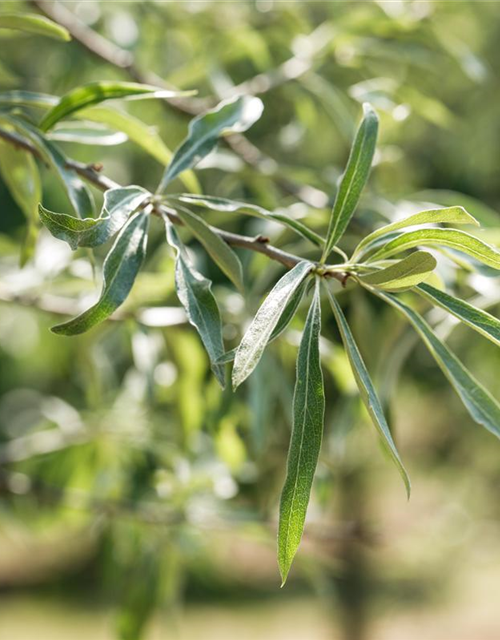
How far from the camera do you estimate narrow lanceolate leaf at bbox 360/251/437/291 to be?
1.86 ft

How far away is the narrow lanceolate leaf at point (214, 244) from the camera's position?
0.67m

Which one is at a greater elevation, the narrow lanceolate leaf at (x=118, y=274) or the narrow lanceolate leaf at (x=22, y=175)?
the narrow lanceolate leaf at (x=118, y=274)

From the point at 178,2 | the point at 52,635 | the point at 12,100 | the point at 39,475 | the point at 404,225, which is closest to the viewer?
the point at 404,225

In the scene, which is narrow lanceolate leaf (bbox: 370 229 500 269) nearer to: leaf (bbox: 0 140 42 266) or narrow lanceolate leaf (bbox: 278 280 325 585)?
narrow lanceolate leaf (bbox: 278 280 325 585)

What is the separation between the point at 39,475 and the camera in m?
1.83

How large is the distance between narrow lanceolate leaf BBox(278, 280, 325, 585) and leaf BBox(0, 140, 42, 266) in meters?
0.36

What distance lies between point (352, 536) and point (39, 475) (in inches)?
27.3

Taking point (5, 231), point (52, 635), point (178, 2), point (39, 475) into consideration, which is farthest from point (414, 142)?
point (52, 635)

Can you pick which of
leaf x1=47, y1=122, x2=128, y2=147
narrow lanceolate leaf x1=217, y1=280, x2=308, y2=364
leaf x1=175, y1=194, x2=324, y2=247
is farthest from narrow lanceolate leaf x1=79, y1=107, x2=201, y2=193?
narrow lanceolate leaf x1=217, y1=280, x2=308, y2=364

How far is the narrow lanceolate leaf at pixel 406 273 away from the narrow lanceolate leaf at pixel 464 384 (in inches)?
1.8

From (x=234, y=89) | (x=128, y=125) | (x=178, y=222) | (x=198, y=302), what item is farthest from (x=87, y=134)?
(x=234, y=89)

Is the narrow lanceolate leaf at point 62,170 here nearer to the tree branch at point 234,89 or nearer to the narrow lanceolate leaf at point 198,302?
the narrow lanceolate leaf at point 198,302

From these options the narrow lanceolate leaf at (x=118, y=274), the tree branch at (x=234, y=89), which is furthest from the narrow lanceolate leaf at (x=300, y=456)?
the tree branch at (x=234, y=89)

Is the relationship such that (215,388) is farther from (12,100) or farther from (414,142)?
(414,142)
